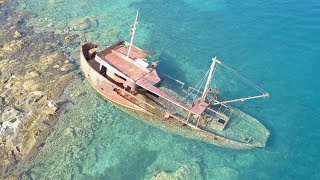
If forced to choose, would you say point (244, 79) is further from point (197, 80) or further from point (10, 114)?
point (10, 114)

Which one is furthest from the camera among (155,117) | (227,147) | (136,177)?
(155,117)

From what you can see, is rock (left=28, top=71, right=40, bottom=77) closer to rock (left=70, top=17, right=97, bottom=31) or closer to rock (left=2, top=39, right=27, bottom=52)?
rock (left=2, top=39, right=27, bottom=52)

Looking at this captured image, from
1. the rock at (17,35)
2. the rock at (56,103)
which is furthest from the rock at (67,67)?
the rock at (17,35)

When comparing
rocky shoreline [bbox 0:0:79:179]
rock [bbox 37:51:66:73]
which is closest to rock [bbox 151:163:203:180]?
rocky shoreline [bbox 0:0:79:179]

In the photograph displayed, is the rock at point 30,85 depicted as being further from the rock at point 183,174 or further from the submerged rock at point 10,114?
the rock at point 183,174

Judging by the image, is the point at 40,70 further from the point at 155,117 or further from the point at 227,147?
the point at 227,147

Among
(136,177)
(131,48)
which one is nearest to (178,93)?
(131,48)
